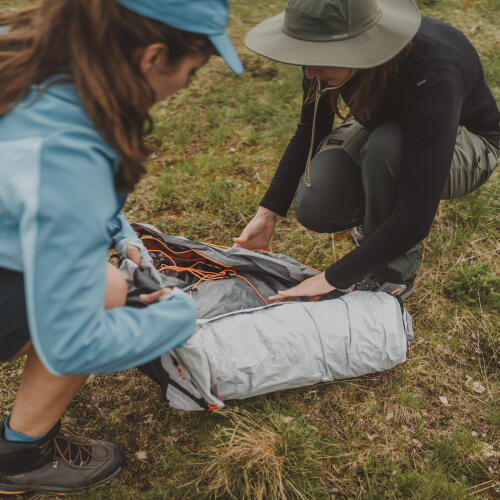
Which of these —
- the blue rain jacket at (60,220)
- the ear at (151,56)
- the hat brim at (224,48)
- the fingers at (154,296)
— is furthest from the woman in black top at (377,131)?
the blue rain jacket at (60,220)

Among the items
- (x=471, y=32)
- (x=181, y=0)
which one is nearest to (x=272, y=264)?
(x=181, y=0)

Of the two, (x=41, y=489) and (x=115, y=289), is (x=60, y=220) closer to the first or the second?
(x=115, y=289)

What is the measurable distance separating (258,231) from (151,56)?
135 cm

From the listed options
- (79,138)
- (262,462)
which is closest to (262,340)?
(262,462)

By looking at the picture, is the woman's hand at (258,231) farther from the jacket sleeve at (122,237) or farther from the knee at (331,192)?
the jacket sleeve at (122,237)

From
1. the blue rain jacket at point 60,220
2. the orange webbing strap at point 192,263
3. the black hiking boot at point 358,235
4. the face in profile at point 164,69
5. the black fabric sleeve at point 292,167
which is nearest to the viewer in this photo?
the blue rain jacket at point 60,220

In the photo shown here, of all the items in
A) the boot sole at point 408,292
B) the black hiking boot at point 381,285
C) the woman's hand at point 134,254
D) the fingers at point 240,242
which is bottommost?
the boot sole at point 408,292

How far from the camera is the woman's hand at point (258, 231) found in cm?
242

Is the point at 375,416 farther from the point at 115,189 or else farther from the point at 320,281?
the point at 115,189

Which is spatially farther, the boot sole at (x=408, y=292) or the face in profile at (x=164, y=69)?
the boot sole at (x=408, y=292)

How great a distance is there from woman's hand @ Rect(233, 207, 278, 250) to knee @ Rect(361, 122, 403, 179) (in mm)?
622

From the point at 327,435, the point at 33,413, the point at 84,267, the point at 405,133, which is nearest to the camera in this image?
the point at 84,267

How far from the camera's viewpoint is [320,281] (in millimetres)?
2092

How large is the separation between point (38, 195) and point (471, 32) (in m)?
4.58
